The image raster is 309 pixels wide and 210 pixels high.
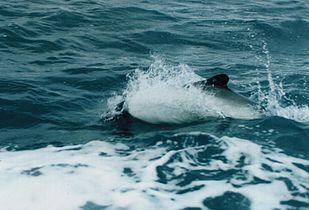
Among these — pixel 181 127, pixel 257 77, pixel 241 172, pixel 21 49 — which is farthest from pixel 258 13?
pixel 241 172

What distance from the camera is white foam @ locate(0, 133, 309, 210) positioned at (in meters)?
7.51

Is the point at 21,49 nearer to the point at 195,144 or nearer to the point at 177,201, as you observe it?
the point at 195,144

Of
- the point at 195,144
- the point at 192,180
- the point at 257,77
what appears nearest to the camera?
the point at 192,180

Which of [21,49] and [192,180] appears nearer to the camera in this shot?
[192,180]

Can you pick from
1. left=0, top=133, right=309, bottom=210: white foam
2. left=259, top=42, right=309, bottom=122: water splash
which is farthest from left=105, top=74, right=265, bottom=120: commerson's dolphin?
left=0, top=133, right=309, bottom=210: white foam

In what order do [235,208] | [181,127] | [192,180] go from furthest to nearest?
[181,127], [192,180], [235,208]

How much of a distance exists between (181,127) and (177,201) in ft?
9.27

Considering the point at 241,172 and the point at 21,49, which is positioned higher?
the point at 21,49

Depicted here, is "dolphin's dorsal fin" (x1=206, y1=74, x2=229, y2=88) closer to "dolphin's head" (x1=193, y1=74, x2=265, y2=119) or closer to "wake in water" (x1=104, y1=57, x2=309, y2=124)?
"dolphin's head" (x1=193, y1=74, x2=265, y2=119)

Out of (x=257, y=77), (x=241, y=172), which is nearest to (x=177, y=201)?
(x=241, y=172)

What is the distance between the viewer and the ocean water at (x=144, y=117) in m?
7.81

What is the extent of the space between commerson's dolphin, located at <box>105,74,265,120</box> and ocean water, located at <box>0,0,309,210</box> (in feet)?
0.13

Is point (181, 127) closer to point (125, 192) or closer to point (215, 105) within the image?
point (215, 105)

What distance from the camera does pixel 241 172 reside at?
8461 millimetres
